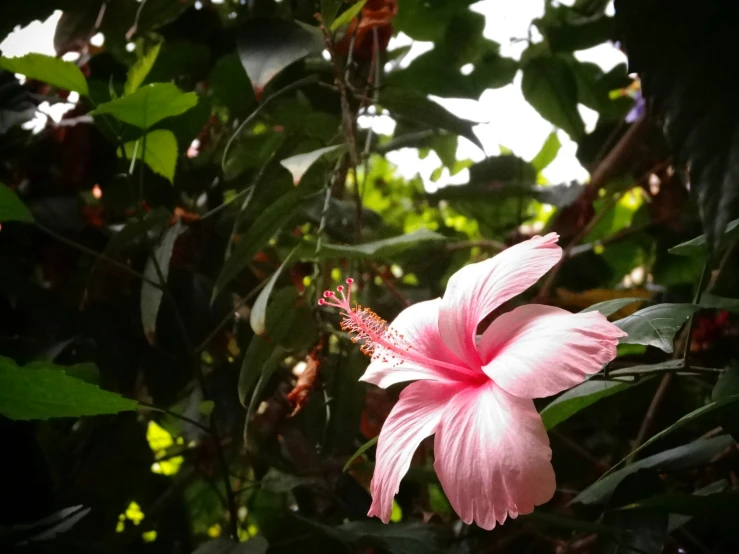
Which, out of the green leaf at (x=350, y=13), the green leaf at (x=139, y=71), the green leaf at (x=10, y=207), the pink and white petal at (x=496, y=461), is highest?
the green leaf at (x=350, y=13)

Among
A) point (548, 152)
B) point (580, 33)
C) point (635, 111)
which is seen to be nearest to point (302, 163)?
point (580, 33)

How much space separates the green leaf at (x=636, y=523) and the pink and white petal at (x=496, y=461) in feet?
0.60

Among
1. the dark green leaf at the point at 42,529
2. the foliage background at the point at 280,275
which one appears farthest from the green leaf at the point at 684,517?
the dark green leaf at the point at 42,529

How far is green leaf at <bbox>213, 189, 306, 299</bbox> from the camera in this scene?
55cm

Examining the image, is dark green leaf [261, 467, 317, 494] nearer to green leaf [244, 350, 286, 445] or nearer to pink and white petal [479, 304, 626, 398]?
green leaf [244, 350, 286, 445]

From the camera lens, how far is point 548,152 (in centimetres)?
103

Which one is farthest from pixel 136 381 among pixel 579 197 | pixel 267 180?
pixel 579 197

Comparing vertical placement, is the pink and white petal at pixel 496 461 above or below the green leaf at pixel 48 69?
below

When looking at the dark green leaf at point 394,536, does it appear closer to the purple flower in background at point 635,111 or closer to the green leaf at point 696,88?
the green leaf at point 696,88

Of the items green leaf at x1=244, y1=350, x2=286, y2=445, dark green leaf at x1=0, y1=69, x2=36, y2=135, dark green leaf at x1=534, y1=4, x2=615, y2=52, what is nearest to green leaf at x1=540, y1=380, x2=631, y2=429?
green leaf at x1=244, y1=350, x2=286, y2=445

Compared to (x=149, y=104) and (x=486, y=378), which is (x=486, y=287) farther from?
(x=149, y=104)

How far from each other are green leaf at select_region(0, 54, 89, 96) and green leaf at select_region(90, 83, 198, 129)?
0.15ft

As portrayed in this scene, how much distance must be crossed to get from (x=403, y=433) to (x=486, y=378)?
53mm

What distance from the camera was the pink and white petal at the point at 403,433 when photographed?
319 millimetres
